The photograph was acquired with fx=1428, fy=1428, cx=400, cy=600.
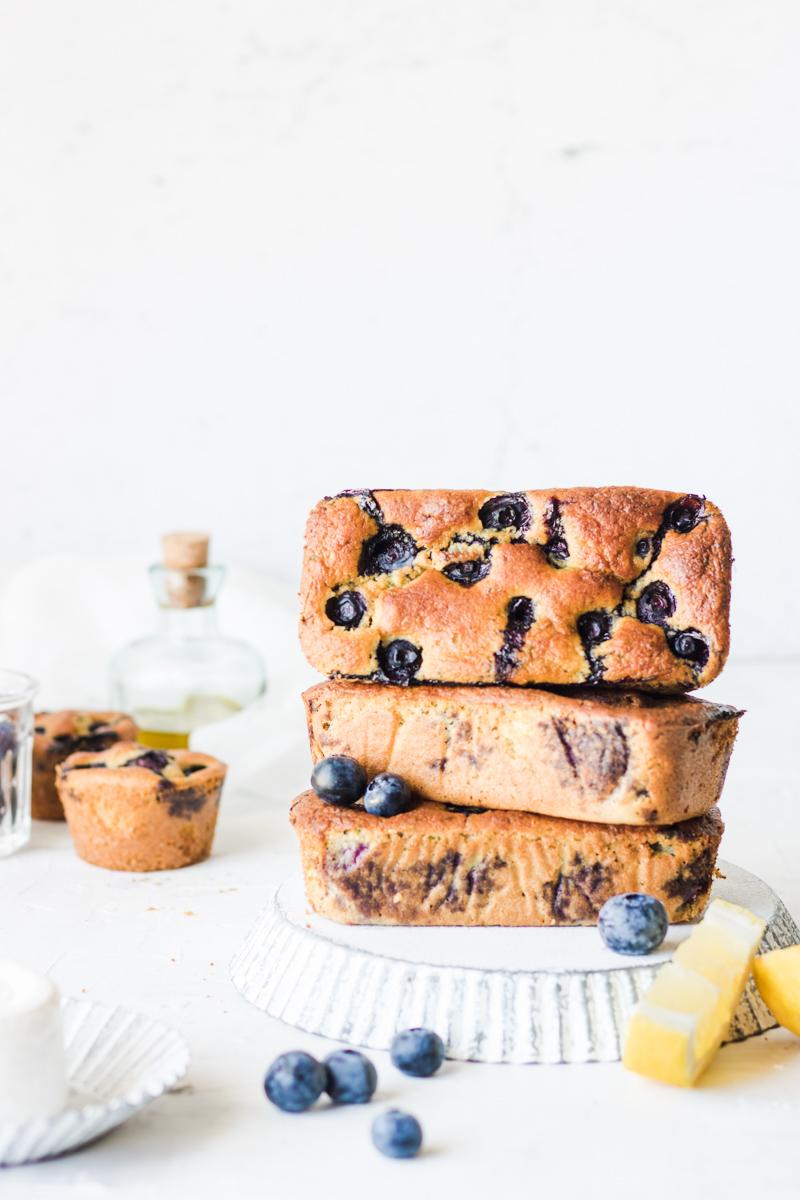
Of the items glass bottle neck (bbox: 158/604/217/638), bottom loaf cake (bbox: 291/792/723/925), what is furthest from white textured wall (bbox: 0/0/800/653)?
bottom loaf cake (bbox: 291/792/723/925)

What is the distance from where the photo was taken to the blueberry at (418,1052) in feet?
5.81

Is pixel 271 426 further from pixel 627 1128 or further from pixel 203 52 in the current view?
pixel 627 1128

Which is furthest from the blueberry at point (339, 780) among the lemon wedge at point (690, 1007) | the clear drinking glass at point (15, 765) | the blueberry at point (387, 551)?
the clear drinking glass at point (15, 765)

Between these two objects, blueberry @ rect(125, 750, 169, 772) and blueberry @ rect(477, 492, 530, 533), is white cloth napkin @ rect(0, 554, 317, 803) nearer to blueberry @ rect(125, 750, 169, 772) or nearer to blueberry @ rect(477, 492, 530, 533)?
blueberry @ rect(125, 750, 169, 772)

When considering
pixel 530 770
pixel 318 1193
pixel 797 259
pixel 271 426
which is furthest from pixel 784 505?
pixel 318 1193

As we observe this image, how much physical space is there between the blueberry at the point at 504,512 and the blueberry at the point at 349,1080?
0.79 m

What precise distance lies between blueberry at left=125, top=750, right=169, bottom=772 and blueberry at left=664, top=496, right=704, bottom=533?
1236 millimetres

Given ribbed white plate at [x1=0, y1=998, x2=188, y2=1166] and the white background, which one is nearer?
ribbed white plate at [x1=0, y1=998, x2=188, y2=1166]

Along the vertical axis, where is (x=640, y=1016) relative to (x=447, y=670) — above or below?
below

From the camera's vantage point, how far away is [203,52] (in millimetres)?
3938

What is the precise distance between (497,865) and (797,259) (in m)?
2.56

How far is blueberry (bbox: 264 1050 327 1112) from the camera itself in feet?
5.53

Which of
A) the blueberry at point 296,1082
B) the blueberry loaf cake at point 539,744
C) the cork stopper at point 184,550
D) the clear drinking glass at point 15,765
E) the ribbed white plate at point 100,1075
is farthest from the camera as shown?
the cork stopper at point 184,550

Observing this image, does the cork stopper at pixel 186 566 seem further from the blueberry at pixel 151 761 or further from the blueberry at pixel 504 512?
the blueberry at pixel 504 512
